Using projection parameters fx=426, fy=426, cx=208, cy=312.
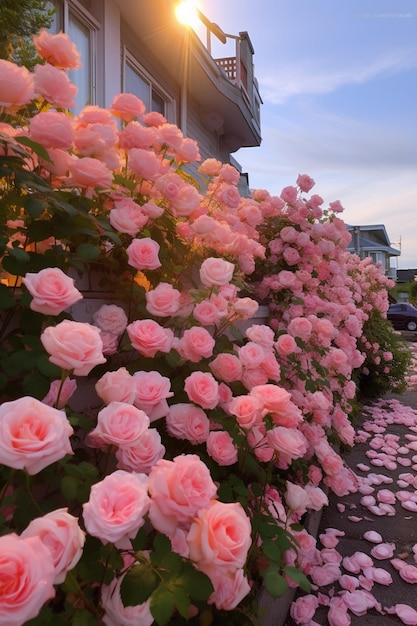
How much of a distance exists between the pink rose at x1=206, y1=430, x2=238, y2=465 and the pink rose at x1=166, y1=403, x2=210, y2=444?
0.03 metres

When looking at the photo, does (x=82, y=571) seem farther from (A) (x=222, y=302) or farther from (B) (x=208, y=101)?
(B) (x=208, y=101)

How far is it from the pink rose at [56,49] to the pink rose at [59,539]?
5.33ft

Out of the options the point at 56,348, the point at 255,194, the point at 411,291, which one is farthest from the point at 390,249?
the point at 56,348

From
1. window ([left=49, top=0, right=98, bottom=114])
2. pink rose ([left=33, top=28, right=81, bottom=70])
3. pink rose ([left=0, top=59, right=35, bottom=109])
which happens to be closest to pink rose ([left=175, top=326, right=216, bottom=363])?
pink rose ([left=0, top=59, right=35, bottom=109])

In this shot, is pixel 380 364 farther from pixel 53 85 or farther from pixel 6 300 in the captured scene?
pixel 6 300

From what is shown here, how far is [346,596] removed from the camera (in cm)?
218

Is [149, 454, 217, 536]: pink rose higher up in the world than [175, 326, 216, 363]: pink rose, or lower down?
lower down

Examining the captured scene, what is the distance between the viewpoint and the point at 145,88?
6629 millimetres

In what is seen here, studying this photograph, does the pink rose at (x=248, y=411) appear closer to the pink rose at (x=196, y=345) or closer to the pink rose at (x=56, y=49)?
the pink rose at (x=196, y=345)

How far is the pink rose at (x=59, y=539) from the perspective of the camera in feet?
2.36

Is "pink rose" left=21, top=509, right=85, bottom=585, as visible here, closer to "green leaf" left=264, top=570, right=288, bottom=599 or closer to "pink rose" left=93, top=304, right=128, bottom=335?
"green leaf" left=264, top=570, right=288, bottom=599

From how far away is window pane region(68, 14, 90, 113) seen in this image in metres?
4.90

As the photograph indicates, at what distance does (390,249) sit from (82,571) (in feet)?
140

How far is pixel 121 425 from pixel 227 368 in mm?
771
